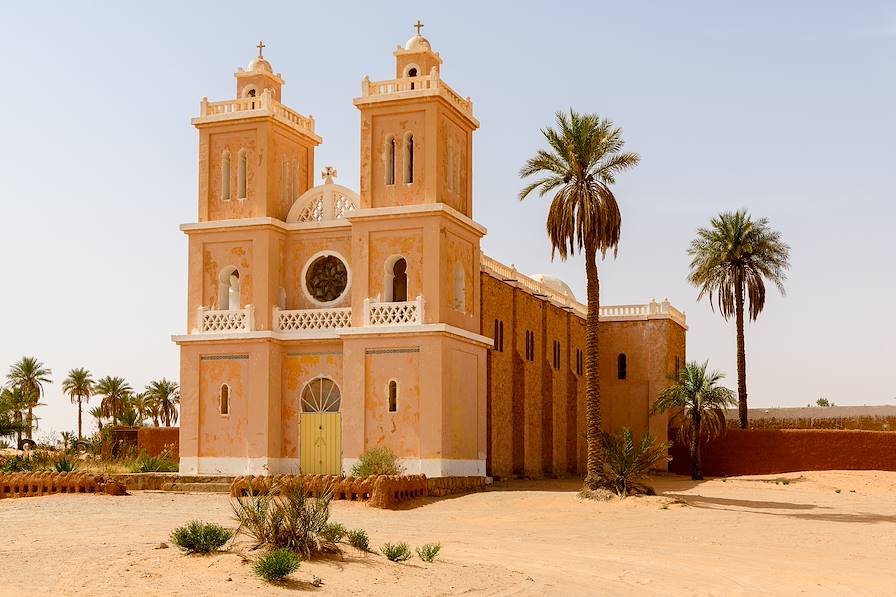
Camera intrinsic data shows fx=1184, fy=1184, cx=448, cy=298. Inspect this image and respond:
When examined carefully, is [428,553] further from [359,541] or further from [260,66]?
[260,66]

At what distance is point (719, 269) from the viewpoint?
4894 cm

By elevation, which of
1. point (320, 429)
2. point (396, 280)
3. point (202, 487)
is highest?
point (396, 280)

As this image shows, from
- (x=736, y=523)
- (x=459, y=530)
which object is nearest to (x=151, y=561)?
(x=459, y=530)

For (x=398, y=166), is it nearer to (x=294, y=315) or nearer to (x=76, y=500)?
(x=294, y=315)

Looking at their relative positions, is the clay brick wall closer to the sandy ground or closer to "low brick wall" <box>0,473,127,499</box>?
the sandy ground

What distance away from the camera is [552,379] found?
44.7 metres

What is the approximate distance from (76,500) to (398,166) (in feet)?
42.4

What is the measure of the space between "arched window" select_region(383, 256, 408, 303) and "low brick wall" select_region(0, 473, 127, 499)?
905 cm

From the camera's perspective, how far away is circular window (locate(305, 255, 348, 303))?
36062mm

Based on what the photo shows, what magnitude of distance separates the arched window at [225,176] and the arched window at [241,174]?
0.44 meters

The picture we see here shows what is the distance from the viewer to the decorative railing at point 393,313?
1300 inches

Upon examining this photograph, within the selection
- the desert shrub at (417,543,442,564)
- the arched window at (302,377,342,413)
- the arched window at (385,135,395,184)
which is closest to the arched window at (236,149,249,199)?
the arched window at (385,135,395,184)

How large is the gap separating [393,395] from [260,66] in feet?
38.9

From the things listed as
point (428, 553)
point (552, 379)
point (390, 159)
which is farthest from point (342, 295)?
point (428, 553)
